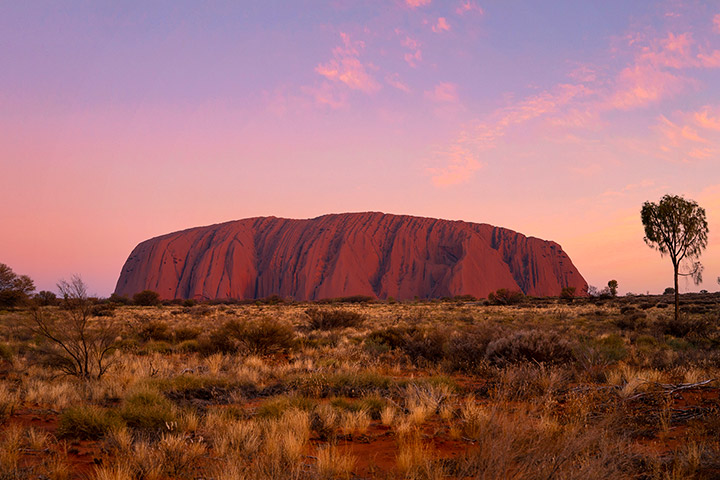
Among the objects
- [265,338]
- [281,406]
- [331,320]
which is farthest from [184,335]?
[281,406]

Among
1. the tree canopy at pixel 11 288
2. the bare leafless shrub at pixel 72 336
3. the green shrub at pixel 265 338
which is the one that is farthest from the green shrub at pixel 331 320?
the tree canopy at pixel 11 288

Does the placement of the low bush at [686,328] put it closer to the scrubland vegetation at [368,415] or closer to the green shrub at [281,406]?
the scrubland vegetation at [368,415]

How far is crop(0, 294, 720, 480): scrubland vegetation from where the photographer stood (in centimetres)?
347

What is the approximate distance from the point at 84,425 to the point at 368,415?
374cm

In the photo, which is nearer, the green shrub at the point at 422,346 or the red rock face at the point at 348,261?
the green shrub at the point at 422,346

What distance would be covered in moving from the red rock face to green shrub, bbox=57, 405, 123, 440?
245 ft

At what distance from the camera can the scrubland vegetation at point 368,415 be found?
3.47 m

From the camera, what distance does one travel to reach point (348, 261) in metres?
85.9

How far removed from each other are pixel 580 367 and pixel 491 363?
2118 mm

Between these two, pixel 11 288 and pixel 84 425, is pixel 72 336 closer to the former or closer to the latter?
pixel 84 425

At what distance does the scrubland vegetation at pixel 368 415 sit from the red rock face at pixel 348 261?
69.1 meters

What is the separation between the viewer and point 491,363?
9.48 m

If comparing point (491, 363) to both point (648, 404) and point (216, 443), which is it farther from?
point (216, 443)

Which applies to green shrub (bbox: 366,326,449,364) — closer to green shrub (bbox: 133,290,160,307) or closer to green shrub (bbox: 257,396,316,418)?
green shrub (bbox: 257,396,316,418)
